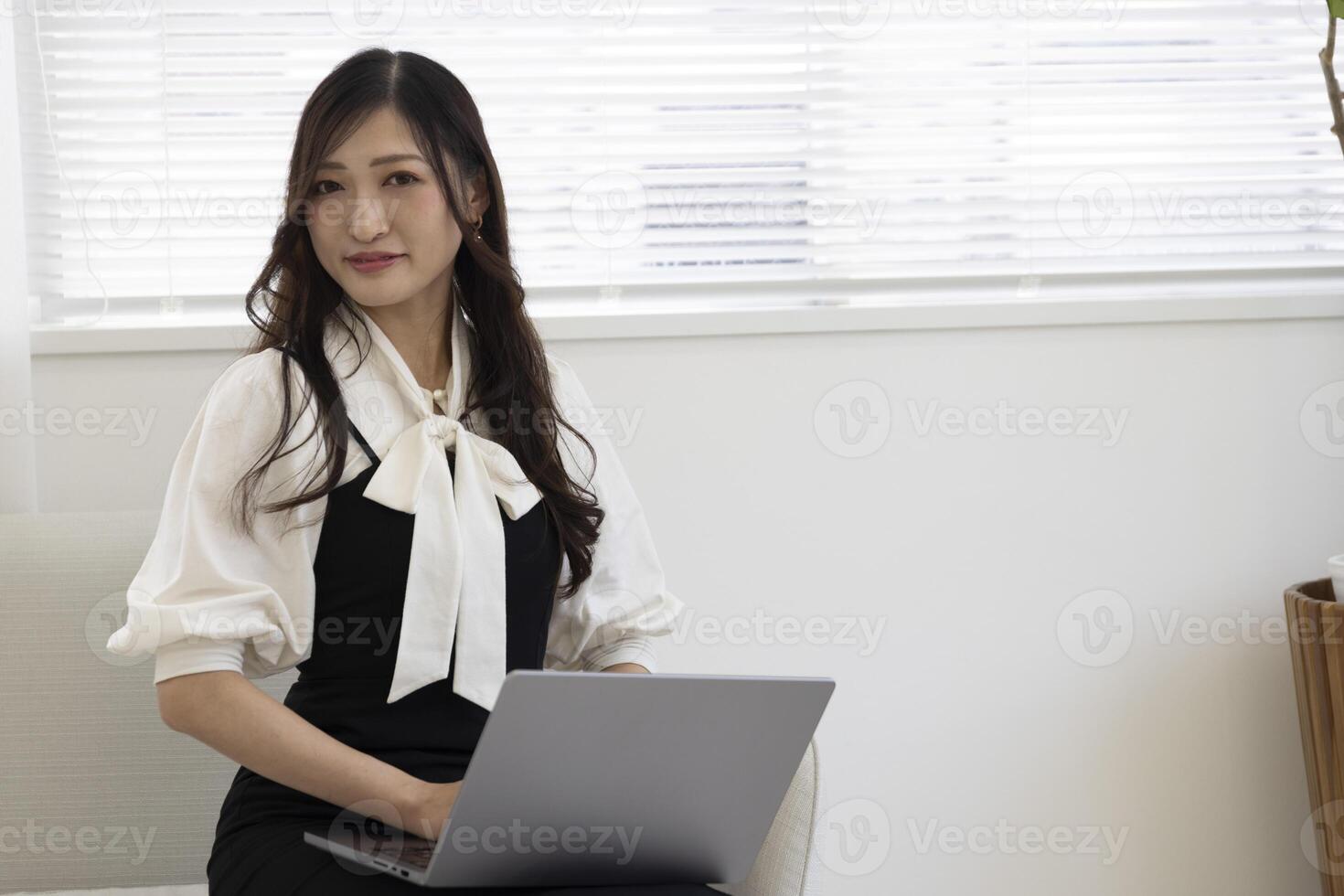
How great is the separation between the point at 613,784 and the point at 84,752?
2.75ft

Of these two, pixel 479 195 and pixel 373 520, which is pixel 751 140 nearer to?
pixel 479 195

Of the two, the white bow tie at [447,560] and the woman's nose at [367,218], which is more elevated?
the woman's nose at [367,218]

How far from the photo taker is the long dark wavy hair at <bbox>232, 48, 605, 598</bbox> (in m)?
1.35

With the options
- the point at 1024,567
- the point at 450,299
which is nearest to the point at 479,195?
the point at 450,299

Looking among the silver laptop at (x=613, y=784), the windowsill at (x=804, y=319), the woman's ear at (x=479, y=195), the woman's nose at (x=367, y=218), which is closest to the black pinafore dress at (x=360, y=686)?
the silver laptop at (x=613, y=784)

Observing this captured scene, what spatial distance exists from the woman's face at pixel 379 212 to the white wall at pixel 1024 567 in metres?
0.56

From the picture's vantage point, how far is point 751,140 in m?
1.93

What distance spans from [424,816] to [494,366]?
22.8 inches

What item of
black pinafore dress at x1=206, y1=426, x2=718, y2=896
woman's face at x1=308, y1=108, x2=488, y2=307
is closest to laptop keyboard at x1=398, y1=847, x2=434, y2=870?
black pinafore dress at x1=206, y1=426, x2=718, y2=896

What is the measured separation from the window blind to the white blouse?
54cm

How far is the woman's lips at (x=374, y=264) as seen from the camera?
4.62ft

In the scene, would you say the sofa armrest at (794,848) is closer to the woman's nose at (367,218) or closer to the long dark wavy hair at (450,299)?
the long dark wavy hair at (450,299)

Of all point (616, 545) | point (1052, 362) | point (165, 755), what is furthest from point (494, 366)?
point (1052, 362)

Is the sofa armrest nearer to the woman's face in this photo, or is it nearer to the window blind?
the woman's face
